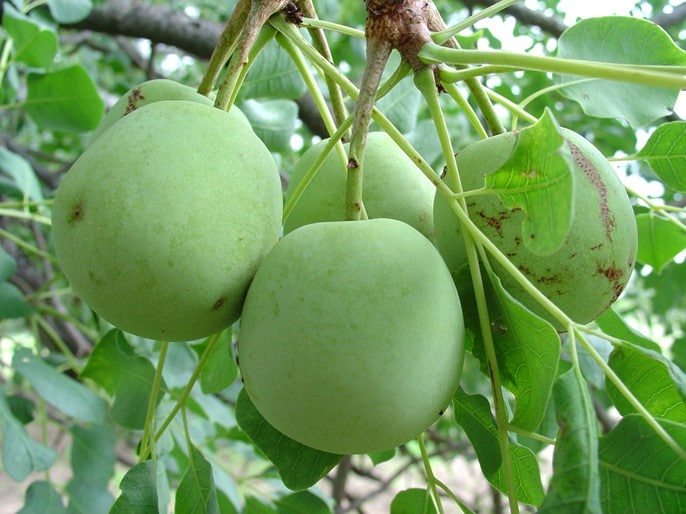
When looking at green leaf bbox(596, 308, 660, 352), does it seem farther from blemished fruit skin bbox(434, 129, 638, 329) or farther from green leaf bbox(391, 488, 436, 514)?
green leaf bbox(391, 488, 436, 514)

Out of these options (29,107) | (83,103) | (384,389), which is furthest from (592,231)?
(29,107)

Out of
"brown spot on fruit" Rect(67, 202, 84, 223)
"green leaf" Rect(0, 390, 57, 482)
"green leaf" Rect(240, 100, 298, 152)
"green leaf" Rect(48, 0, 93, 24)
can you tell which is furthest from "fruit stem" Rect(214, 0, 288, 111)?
"green leaf" Rect(48, 0, 93, 24)

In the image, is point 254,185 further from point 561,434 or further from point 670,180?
point 670,180

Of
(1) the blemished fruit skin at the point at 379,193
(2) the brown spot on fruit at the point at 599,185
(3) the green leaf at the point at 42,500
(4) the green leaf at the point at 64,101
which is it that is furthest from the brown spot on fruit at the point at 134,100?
(3) the green leaf at the point at 42,500

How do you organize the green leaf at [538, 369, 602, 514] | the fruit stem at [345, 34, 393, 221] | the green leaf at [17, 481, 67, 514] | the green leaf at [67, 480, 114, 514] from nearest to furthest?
1. the green leaf at [538, 369, 602, 514]
2. the fruit stem at [345, 34, 393, 221]
3. the green leaf at [17, 481, 67, 514]
4. the green leaf at [67, 480, 114, 514]

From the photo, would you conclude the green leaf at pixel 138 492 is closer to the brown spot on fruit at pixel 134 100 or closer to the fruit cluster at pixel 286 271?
the fruit cluster at pixel 286 271

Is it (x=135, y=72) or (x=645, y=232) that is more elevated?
(x=645, y=232)
